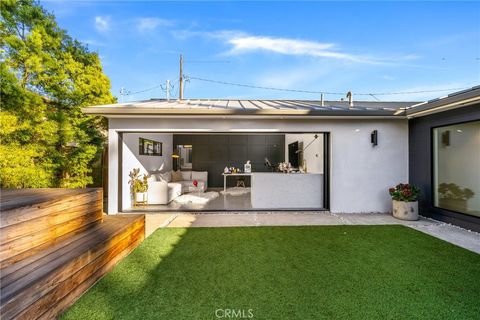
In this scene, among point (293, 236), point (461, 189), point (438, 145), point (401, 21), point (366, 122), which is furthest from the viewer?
point (401, 21)

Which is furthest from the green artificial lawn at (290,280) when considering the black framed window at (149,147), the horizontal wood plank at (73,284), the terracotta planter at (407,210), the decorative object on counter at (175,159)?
the decorative object on counter at (175,159)

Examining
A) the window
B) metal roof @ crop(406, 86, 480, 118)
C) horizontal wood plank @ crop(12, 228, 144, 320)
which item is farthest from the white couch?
the window

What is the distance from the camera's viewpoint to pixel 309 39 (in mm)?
8758

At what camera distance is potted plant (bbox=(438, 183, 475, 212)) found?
4523mm

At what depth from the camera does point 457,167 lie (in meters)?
4.70

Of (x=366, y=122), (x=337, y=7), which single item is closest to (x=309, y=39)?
(x=337, y=7)

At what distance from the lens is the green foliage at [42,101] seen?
477 cm

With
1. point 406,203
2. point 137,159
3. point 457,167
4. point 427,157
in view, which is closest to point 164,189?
point 137,159

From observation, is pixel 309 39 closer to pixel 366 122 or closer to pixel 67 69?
pixel 366 122

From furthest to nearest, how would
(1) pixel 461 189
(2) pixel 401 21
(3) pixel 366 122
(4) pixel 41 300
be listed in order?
(2) pixel 401 21 < (3) pixel 366 122 < (1) pixel 461 189 < (4) pixel 41 300

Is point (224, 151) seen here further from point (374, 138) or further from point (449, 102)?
point (449, 102)

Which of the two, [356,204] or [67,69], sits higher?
[67,69]

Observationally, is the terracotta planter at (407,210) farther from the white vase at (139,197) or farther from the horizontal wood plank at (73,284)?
the white vase at (139,197)

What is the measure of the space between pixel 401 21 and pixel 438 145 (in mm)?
4252
